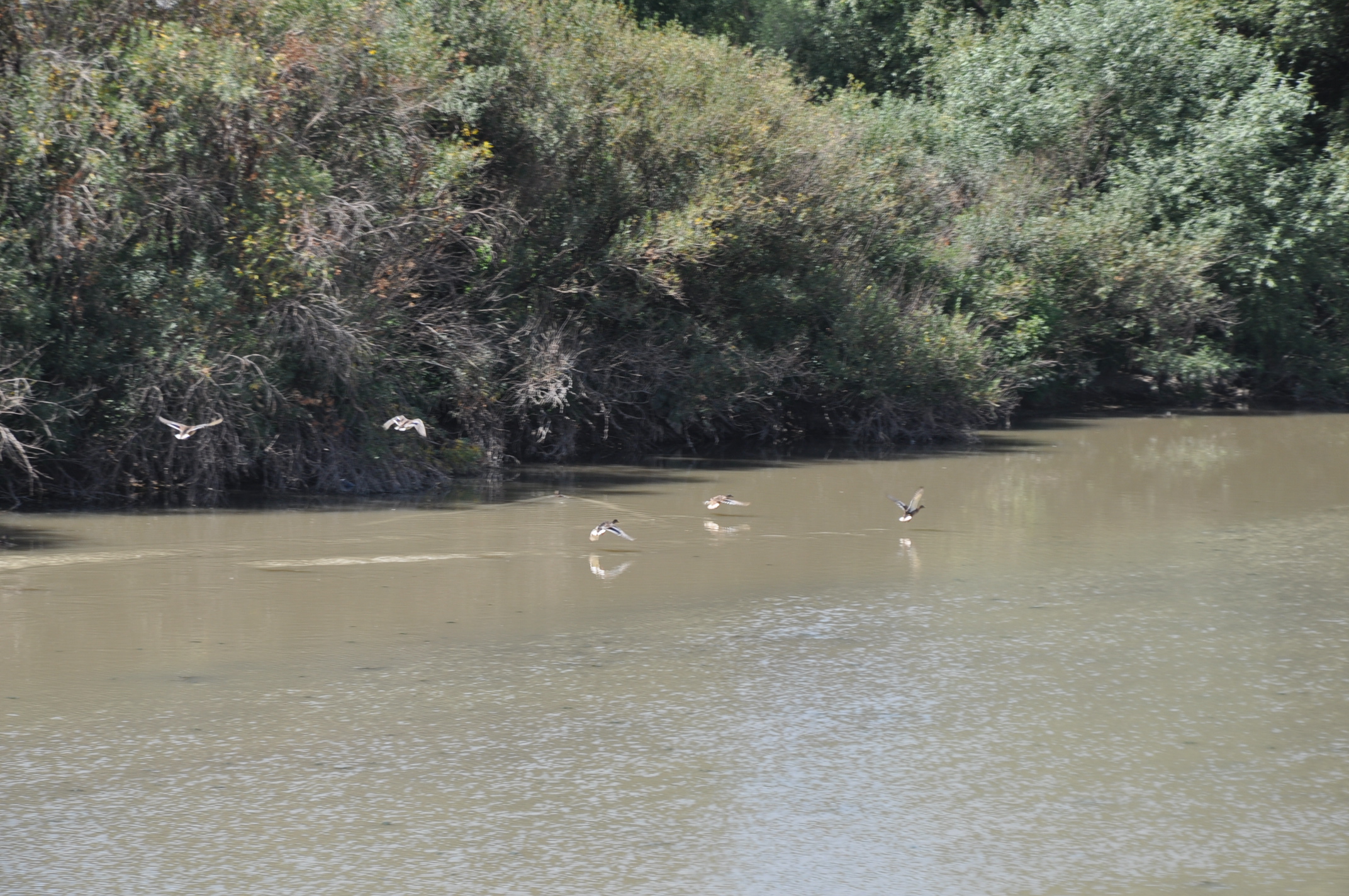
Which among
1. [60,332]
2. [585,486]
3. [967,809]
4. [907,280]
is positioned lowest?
[967,809]

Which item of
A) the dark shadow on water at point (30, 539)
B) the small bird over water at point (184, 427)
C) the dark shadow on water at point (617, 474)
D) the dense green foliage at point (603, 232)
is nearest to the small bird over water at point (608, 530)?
the dark shadow on water at point (617, 474)

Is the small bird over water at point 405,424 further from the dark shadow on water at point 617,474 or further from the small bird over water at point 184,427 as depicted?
the small bird over water at point 184,427

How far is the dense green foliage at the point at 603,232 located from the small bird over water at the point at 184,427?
0.57 feet

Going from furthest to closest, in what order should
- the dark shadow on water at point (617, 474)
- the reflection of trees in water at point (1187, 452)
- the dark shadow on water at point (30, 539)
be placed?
the reflection of trees in water at point (1187, 452)
the dark shadow on water at point (617, 474)
the dark shadow on water at point (30, 539)

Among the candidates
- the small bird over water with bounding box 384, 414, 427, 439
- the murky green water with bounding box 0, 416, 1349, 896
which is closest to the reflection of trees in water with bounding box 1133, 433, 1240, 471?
the murky green water with bounding box 0, 416, 1349, 896

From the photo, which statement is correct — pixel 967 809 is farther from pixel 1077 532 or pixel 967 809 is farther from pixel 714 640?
pixel 1077 532

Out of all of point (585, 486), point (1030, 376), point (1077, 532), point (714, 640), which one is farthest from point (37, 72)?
point (1030, 376)

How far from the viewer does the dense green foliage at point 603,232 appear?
46.0 ft

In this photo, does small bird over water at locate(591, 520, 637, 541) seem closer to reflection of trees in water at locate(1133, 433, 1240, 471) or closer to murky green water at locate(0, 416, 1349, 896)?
murky green water at locate(0, 416, 1349, 896)

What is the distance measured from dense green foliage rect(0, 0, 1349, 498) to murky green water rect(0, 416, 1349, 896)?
1.85 metres

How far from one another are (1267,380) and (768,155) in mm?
13391

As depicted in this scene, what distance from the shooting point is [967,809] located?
6320mm

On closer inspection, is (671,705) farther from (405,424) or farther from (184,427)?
(405,424)

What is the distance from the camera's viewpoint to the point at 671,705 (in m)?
7.84
